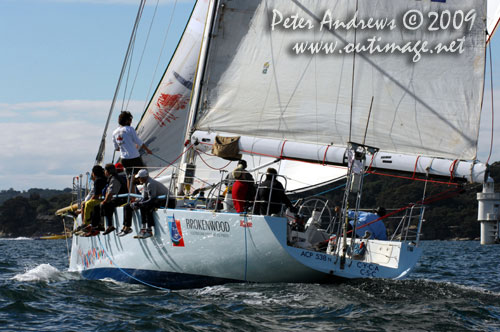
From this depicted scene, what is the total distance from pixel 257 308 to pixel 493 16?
20.6 feet

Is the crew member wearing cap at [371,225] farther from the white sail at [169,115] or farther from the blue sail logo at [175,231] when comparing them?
the white sail at [169,115]

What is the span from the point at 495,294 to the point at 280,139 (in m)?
4.13

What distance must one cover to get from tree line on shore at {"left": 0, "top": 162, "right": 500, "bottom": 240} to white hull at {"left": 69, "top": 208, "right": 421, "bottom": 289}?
52895 mm

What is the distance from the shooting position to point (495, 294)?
11.3m

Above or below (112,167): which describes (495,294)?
below

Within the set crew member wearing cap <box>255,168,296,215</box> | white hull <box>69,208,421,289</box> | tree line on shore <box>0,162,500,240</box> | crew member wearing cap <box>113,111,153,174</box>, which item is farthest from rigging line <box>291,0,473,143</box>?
tree line on shore <box>0,162,500,240</box>

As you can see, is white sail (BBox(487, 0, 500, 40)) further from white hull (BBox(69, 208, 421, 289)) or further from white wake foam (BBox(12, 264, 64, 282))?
white wake foam (BBox(12, 264, 64, 282))

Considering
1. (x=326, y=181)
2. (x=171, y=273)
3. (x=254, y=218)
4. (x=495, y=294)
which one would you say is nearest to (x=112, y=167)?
(x=171, y=273)

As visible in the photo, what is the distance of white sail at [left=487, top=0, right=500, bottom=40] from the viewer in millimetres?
11664

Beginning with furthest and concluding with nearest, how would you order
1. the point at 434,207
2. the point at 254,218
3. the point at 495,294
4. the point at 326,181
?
1. the point at 434,207
2. the point at 326,181
3. the point at 495,294
4. the point at 254,218

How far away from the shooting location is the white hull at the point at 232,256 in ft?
32.6

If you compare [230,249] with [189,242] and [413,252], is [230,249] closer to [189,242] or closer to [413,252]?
[189,242]

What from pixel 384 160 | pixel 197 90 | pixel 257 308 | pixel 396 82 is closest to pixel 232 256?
pixel 257 308

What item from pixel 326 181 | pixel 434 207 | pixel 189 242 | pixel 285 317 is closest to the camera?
pixel 285 317
